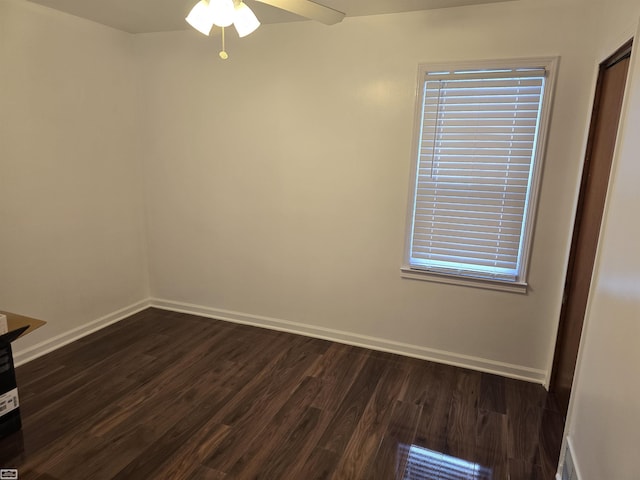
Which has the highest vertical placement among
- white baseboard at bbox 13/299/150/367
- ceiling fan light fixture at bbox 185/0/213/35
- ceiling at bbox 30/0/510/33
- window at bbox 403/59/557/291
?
ceiling at bbox 30/0/510/33

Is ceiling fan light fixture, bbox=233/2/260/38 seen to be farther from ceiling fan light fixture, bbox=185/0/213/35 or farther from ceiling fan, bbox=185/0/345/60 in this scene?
ceiling fan light fixture, bbox=185/0/213/35

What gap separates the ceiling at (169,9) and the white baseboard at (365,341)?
92.6 inches

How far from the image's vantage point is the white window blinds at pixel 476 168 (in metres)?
2.48

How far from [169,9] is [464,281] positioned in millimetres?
2801

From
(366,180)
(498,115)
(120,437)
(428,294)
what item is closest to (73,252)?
(120,437)

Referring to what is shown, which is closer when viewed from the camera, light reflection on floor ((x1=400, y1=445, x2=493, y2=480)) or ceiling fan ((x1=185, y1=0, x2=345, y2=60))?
ceiling fan ((x1=185, y1=0, x2=345, y2=60))

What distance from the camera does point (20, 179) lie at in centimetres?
266

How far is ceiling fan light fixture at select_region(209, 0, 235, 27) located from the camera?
5.03 ft

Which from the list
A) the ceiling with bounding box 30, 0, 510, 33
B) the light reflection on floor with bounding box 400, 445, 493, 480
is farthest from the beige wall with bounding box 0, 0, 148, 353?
the light reflection on floor with bounding box 400, 445, 493, 480

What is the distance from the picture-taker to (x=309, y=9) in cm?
178

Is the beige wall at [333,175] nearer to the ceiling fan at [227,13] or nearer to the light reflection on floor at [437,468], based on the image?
the light reflection on floor at [437,468]

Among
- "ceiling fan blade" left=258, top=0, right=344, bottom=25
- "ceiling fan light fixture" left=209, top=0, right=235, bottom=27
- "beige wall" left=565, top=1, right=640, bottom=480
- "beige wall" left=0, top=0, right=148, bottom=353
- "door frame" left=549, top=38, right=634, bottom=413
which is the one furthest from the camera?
"beige wall" left=0, top=0, right=148, bottom=353

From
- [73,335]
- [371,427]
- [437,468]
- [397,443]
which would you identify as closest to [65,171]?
[73,335]

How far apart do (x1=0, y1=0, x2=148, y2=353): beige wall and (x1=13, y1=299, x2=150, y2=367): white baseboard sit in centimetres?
3
